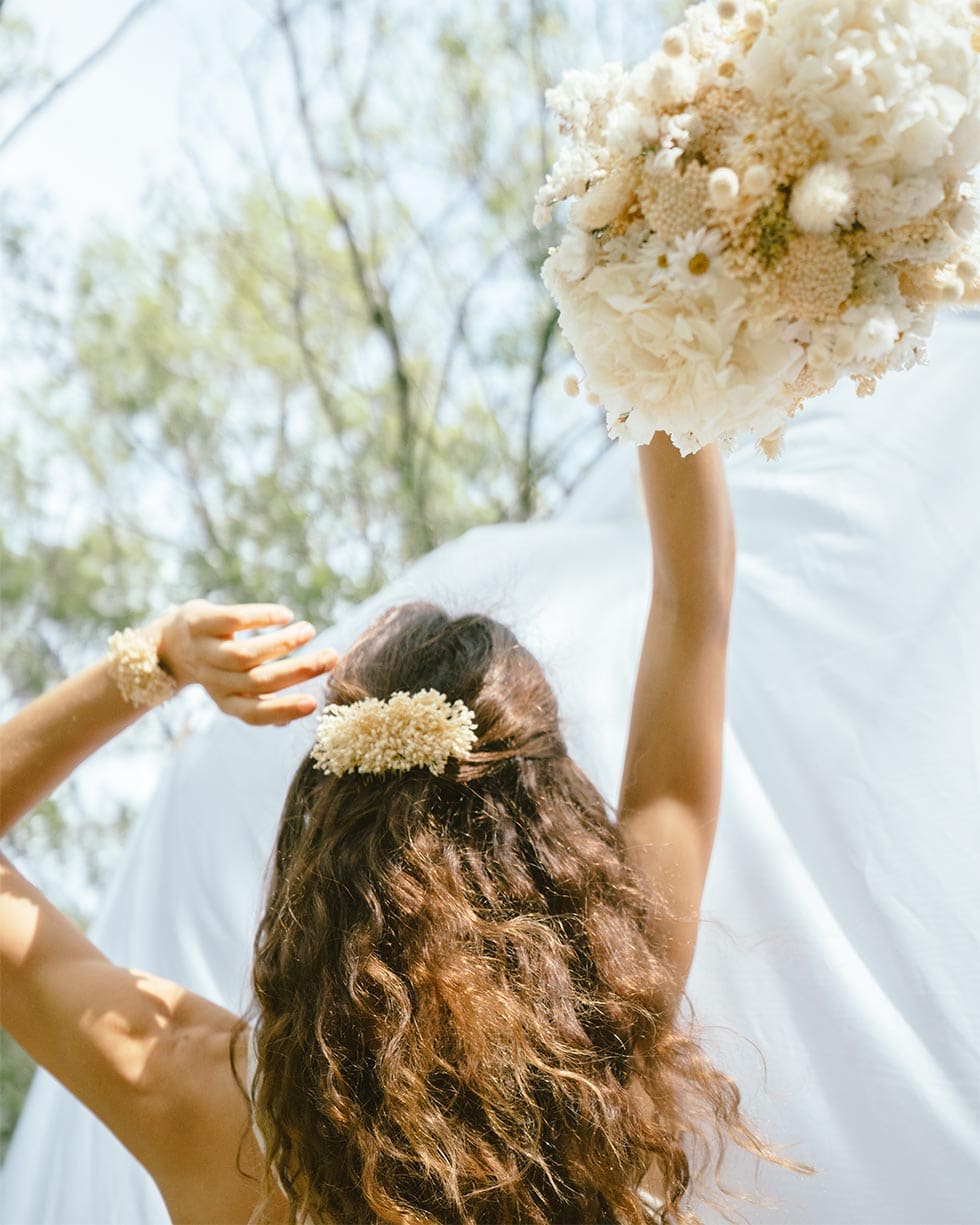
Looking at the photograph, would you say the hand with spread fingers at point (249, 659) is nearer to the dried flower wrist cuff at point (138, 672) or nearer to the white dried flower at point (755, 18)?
the dried flower wrist cuff at point (138, 672)

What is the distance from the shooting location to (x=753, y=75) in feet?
3.69

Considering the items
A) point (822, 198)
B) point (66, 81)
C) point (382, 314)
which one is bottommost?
point (822, 198)

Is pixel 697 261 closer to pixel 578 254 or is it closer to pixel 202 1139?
pixel 578 254

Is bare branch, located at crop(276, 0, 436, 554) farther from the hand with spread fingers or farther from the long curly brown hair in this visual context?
the long curly brown hair

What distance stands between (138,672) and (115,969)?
41 centimetres

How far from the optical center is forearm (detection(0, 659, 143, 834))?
1669 mm

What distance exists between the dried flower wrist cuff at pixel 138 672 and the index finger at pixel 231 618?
112 mm

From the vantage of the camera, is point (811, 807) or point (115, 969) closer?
point (115, 969)

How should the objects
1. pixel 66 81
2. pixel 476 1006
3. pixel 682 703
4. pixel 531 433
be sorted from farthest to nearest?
pixel 531 433 < pixel 66 81 < pixel 682 703 < pixel 476 1006

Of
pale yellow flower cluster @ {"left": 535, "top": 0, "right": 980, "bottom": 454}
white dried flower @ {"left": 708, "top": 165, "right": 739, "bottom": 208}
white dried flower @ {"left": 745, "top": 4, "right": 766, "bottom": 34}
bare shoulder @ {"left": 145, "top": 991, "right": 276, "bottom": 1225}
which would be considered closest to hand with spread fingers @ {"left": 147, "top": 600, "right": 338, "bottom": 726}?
bare shoulder @ {"left": 145, "top": 991, "right": 276, "bottom": 1225}

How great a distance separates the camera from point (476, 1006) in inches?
54.4

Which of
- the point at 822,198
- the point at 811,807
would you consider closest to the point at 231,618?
the point at 822,198

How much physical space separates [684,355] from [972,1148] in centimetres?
130

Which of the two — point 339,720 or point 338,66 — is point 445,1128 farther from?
point 338,66
